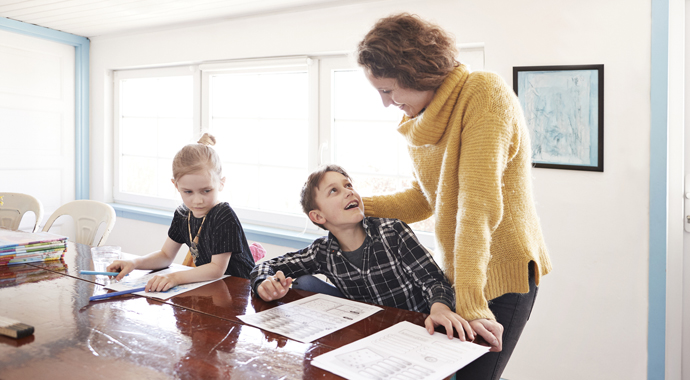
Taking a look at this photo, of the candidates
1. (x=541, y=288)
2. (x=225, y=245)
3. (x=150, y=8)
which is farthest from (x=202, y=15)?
(x=541, y=288)

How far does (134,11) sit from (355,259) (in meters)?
2.76

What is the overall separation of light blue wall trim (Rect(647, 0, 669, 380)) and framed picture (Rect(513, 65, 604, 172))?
0.20m

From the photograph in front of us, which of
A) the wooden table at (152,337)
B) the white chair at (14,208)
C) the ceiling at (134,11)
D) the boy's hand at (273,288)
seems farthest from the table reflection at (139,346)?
the ceiling at (134,11)

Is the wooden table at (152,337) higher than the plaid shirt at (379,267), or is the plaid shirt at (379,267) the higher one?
the plaid shirt at (379,267)

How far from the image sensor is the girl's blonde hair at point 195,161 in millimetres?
1744

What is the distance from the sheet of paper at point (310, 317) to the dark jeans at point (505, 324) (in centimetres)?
30

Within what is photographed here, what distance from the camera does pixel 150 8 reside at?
323 centimetres

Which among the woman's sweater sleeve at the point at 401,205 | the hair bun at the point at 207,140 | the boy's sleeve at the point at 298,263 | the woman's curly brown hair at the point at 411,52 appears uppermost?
the woman's curly brown hair at the point at 411,52

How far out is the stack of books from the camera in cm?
173

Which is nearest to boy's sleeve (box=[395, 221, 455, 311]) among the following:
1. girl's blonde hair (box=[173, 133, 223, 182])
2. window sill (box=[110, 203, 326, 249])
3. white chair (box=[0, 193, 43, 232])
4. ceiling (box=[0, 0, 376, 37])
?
girl's blonde hair (box=[173, 133, 223, 182])

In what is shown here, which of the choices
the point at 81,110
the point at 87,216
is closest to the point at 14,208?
the point at 87,216

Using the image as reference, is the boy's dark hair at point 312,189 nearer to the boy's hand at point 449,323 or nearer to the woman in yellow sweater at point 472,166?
the woman in yellow sweater at point 472,166

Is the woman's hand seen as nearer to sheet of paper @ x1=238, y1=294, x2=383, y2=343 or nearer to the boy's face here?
sheet of paper @ x1=238, y1=294, x2=383, y2=343

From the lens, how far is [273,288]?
132 cm
